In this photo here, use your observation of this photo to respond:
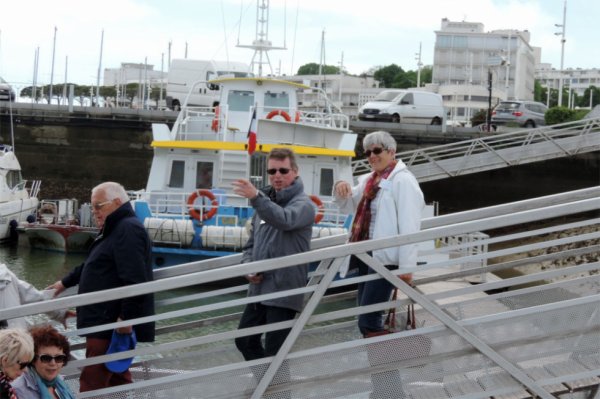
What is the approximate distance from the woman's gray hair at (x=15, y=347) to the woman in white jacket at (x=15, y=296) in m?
0.67

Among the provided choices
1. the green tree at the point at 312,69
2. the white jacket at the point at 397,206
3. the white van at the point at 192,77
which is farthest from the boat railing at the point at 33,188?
the green tree at the point at 312,69

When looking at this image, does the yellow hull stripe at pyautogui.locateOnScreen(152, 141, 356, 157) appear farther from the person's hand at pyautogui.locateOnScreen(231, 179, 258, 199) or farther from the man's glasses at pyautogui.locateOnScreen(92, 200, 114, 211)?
the person's hand at pyautogui.locateOnScreen(231, 179, 258, 199)

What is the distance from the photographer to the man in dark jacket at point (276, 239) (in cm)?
532

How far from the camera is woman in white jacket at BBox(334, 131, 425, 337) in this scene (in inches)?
214

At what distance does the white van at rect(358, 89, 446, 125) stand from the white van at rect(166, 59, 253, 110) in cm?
760

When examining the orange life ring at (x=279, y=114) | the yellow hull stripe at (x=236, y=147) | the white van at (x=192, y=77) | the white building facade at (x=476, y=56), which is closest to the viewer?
the yellow hull stripe at (x=236, y=147)

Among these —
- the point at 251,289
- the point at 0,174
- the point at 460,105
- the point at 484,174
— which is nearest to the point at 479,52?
the point at 460,105

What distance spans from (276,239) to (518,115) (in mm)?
37091

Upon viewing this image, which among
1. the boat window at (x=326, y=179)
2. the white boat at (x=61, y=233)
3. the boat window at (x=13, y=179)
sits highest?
the boat window at (x=326, y=179)

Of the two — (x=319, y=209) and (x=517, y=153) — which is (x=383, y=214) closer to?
(x=319, y=209)

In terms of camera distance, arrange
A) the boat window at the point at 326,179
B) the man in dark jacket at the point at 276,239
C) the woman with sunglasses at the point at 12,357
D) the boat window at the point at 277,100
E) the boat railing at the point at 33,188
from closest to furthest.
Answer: the woman with sunglasses at the point at 12,357
the man in dark jacket at the point at 276,239
the boat window at the point at 326,179
the boat window at the point at 277,100
the boat railing at the point at 33,188

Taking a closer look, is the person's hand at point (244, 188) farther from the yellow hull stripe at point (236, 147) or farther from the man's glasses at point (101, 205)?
the yellow hull stripe at point (236, 147)

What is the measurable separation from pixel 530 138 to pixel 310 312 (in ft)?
76.8

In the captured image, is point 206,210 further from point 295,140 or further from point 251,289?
point 251,289
